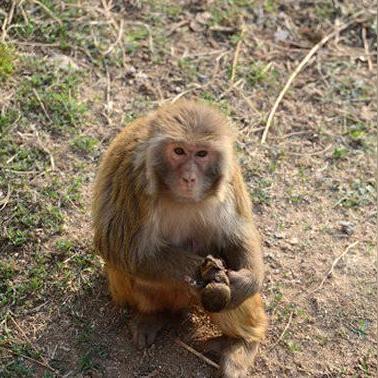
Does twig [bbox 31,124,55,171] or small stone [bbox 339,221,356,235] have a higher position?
twig [bbox 31,124,55,171]

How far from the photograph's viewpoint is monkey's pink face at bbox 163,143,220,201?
5395mm

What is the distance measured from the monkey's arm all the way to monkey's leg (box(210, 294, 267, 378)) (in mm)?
277

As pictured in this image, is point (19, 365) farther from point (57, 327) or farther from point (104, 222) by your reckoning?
point (104, 222)

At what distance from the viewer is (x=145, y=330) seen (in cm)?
623

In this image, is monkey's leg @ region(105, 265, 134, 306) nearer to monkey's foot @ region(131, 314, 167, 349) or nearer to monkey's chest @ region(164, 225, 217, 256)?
monkey's foot @ region(131, 314, 167, 349)

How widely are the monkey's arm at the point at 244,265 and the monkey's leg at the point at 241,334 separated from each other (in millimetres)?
277

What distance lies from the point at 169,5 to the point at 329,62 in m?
1.85

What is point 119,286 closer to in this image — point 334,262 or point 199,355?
point 199,355

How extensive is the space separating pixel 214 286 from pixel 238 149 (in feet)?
8.68

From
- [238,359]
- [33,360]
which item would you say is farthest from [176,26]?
[33,360]

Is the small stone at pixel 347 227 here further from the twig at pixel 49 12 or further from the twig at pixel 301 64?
the twig at pixel 49 12

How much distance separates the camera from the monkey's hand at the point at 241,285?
579 centimetres

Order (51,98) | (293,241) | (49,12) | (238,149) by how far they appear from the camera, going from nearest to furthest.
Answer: (293,241) < (51,98) < (238,149) < (49,12)

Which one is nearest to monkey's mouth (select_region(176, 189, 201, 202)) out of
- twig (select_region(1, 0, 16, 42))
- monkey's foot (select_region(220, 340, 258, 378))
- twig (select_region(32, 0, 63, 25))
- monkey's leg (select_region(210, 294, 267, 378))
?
monkey's leg (select_region(210, 294, 267, 378))
